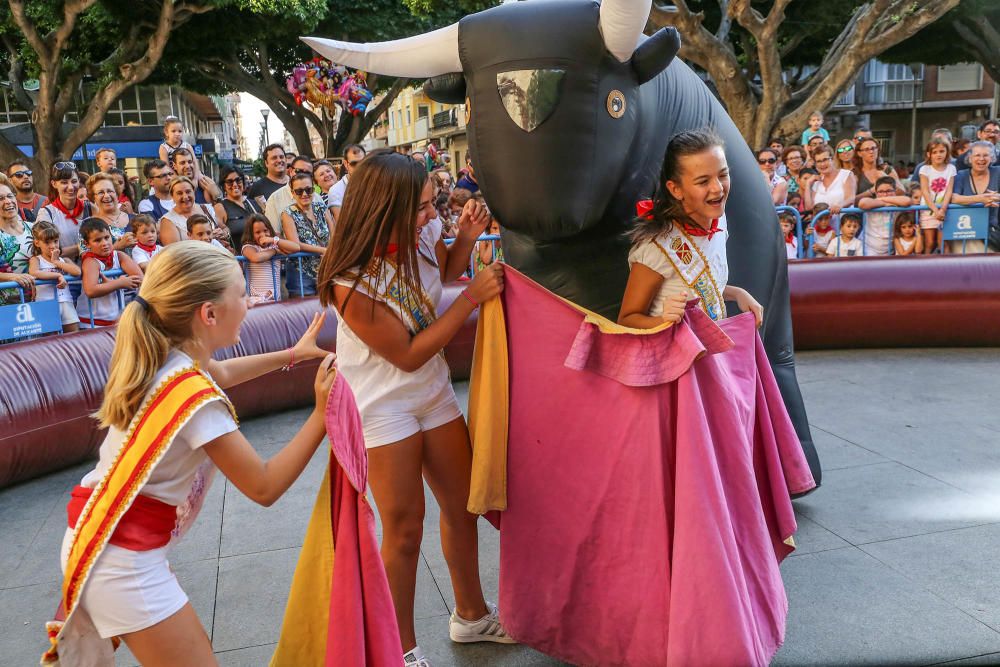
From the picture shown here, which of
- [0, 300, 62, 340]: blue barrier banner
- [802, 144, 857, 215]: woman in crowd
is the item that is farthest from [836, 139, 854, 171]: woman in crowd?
[0, 300, 62, 340]: blue barrier banner

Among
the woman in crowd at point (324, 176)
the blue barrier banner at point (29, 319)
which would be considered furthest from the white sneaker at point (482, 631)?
the woman in crowd at point (324, 176)

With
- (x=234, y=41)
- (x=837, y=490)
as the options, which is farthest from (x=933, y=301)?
(x=234, y=41)

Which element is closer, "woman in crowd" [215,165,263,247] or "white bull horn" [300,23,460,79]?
"white bull horn" [300,23,460,79]

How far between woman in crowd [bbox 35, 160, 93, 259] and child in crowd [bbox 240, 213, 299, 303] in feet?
3.98

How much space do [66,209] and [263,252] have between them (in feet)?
5.11

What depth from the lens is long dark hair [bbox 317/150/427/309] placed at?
2271 mm

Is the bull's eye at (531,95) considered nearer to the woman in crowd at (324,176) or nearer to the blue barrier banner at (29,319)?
the blue barrier banner at (29,319)

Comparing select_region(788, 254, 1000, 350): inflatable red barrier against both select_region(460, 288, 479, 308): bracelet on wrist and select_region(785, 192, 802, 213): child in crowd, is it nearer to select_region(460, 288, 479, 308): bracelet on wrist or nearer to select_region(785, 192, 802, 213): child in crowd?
select_region(785, 192, 802, 213): child in crowd

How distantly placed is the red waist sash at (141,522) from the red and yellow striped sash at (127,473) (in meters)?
0.03

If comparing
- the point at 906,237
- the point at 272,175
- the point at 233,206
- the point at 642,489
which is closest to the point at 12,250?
the point at 233,206

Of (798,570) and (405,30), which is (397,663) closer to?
(798,570)

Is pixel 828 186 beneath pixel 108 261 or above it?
above

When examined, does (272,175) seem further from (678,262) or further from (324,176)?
(678,262)

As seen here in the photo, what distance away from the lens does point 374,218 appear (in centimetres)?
228
